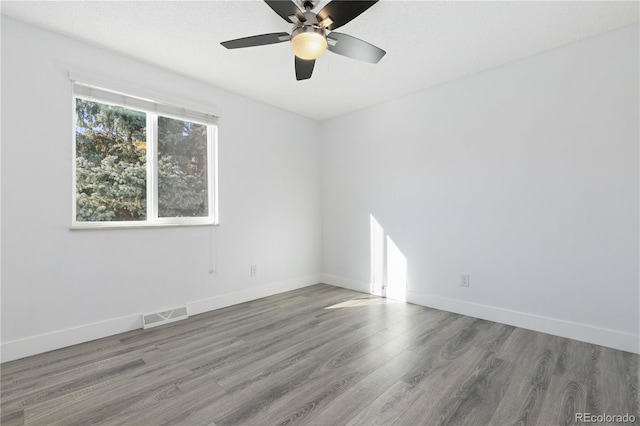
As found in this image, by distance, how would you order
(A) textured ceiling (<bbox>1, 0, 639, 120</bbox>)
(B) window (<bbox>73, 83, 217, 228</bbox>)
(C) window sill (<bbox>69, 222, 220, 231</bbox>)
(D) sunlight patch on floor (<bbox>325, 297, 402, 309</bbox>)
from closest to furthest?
(A) textured ceiling (<bbox>1, 0, 639, 120</bbox>), (C) window sill (<bbox>69, 222, 220, 231</bbox>), (B) window (<bbox>73, 83, 217, 228</bbox>), (D) sunlight patch on floor (<bbox>325, 297, 402, 309</bbox>)

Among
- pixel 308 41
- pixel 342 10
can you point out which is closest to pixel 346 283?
pixel 308 41

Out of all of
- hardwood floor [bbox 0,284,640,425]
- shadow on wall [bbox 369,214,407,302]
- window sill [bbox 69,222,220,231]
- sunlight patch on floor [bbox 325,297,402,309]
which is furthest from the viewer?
shadow on wall [bbox 369,214,407,302]

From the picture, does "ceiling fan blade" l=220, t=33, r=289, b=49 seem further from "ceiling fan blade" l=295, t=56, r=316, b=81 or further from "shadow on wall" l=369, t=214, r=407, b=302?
"shadow on wall" l=369, t=214, r=407, b=302

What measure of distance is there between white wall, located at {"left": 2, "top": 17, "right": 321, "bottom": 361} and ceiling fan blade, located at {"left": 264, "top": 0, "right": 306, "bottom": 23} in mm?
1787

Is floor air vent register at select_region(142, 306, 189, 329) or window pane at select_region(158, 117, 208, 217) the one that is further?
window pane at select_region(158, 117, 208, 217)

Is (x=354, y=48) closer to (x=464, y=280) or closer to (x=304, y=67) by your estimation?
(x=304, y=67)

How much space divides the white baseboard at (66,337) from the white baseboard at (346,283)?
248 cm

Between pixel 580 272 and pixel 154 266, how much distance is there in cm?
380

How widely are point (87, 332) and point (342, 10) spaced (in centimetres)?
310

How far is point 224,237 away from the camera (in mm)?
3408

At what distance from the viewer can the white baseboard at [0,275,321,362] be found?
7.12ft

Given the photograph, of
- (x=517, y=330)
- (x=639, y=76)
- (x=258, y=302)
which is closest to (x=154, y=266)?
(x=258, y=302)

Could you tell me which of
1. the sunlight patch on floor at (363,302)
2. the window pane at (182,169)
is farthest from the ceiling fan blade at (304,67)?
the sunlight patch on floor at (363,302)

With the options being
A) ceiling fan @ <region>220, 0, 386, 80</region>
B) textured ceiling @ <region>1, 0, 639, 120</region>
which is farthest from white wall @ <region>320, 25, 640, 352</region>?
ceiling fan @ <region>220, 0, 386, 80</region>
